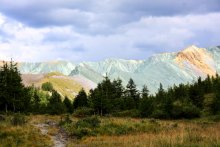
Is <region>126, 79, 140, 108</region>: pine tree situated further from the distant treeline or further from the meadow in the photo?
the meadow

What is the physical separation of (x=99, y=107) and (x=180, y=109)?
17.4 m

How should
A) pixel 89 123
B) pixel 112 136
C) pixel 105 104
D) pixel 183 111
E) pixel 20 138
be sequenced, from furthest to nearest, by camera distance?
pixel 105 104
pixel 183 111
pixel 89 123
pixel 112 136
pixel 20 138

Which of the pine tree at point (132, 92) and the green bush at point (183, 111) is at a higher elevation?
the pine tree at point (132, 92)

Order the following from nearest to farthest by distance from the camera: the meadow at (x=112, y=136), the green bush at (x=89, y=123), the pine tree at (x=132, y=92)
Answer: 1. the meadow at (x=112, y=136)
2. the green bush at (x=89, y=123)
3. the pine tree at (x=132, y=92)

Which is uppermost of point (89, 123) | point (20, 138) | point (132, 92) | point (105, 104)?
point (132, 92)

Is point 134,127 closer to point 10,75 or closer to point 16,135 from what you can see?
point 16,135

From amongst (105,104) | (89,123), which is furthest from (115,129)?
(105,104)

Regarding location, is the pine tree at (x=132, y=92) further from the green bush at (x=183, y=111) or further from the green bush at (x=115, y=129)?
the green bush at (x=115, y=129)

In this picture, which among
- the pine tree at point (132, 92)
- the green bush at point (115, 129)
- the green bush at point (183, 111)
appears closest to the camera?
the green bush at point (115, 129)

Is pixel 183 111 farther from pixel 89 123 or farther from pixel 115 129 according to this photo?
pixel 115 129

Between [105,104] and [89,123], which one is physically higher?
[105,104]

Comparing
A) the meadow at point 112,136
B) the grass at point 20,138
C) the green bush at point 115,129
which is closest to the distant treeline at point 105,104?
the meadow at point 112,136

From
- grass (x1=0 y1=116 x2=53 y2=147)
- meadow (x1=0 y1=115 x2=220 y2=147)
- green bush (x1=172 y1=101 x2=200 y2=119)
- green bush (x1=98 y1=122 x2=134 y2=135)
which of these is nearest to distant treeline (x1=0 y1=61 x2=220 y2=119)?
green bush (x1=172 y1=101 x2=200 y2=119)

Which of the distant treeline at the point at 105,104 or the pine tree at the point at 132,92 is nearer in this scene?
the distant treeline at the point at 105,104
